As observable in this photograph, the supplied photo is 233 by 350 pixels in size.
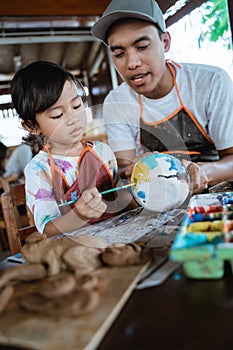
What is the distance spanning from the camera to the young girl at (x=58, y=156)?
3.35ft

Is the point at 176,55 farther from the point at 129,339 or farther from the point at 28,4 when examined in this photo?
the point at 129,339

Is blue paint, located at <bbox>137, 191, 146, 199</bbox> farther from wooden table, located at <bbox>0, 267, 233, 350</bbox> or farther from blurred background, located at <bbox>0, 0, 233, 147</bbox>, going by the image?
blurred background, located at <bbox>0, 0, 233, 147</bbox>

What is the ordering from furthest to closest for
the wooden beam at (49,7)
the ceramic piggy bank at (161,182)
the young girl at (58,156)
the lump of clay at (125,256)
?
1. the wooden beam at (49,7)
2. the young girl at (58,156)
3. the ceramic piggy bank at (161,182)
4. the lump of clay at (125,256)

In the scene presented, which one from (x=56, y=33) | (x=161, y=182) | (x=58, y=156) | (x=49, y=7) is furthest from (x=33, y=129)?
(x=56, y=33)

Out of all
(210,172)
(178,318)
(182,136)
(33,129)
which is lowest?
(178,318)

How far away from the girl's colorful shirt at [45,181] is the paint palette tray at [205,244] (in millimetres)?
495

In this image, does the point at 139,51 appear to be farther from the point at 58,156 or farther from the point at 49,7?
the point at 49,7

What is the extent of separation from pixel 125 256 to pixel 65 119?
62 cm

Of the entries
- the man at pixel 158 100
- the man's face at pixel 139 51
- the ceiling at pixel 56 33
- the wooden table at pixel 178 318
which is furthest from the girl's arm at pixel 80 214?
the ceiling at pixel 56 33

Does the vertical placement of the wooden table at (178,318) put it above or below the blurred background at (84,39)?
below

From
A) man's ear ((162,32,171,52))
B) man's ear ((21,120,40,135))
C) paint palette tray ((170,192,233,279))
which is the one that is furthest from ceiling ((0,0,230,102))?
paint palette tray ((170,192,233,279))

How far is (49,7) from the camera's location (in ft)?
7.42

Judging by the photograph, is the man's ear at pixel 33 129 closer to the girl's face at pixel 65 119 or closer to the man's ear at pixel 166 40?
the girl's face at pixel 65 119

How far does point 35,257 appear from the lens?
655mm
